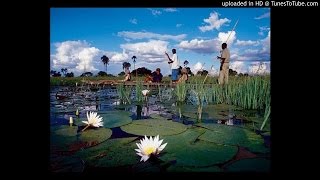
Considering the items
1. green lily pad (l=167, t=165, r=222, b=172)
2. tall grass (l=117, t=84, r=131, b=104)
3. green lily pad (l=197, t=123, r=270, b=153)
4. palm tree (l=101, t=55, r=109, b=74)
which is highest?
palm tree (l=101, t=55, r=109, b=74)

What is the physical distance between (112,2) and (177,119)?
3.98 feet

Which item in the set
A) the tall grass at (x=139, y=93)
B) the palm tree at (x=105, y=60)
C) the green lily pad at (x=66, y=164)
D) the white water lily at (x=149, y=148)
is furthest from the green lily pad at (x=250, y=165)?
the tall grass at (x=139, y=93)

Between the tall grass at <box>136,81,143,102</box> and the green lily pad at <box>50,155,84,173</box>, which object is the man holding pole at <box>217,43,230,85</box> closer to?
the tall grass at <box>136,81,143,102</box>

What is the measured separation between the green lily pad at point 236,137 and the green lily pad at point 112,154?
56 centimetres

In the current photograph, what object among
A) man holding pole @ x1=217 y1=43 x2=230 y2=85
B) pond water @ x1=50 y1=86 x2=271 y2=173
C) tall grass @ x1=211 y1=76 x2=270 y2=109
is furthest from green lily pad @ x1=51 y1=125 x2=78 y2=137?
tall grass @ x1=211 y1=76 x2=270 y2=109

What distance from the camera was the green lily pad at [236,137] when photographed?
235 cm

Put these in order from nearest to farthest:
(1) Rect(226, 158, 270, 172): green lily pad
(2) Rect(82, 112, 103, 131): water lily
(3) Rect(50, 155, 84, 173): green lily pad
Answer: (1) Rect(226, 158, 270, 172): green lily pad, (3) Rect(50, 155, 84, 173): green lily pad, (2) Rect(82, 112, 103, 131): water lily

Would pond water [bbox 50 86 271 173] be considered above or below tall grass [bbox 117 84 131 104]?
below

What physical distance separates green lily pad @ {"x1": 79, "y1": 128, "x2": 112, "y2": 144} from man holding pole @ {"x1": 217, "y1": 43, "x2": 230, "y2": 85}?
1215mm

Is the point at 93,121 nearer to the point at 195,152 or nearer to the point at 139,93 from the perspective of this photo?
the point at 195,152

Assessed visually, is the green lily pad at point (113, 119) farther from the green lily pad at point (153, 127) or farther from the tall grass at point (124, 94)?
the tall grass at point (124, 94)

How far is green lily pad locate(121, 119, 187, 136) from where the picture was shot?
2496mm

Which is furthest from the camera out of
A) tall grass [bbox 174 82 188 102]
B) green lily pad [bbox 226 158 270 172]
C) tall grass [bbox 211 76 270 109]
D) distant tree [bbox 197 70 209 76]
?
tall grass [bbox 174 82 188 102]
